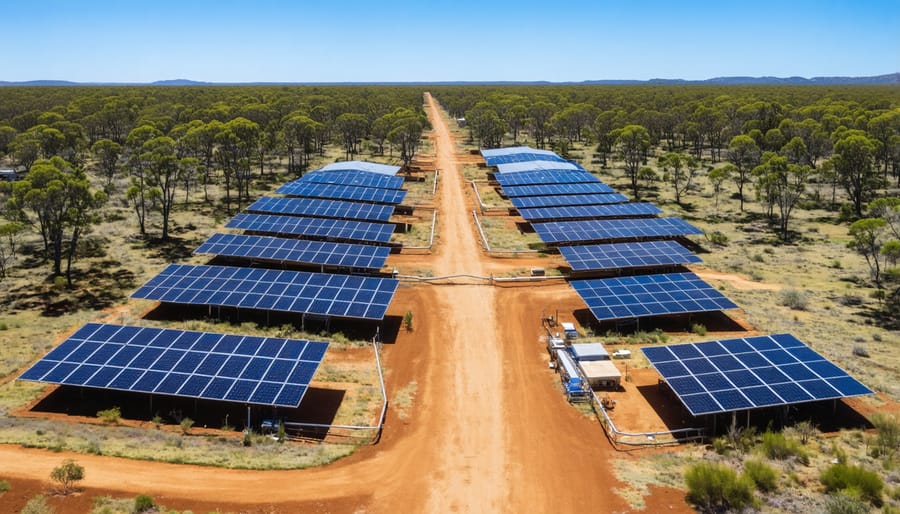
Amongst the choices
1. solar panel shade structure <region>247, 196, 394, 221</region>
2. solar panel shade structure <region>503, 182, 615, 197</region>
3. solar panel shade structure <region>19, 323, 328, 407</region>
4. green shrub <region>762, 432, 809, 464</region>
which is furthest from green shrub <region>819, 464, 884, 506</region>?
solar panel shade structure <region>503, 182, 615, 197</region>

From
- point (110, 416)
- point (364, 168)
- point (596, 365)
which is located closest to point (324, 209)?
point (364, 168)

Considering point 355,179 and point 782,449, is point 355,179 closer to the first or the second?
point 355,179

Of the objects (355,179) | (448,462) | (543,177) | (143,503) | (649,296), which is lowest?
(448,462)

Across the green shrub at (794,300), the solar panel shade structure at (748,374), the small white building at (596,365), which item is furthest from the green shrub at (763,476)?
the green shrub at (794,300)

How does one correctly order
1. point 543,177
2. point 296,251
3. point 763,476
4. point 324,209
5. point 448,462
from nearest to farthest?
point 763,476, point 448,462, point 296,251, point 324,209, point 543,177

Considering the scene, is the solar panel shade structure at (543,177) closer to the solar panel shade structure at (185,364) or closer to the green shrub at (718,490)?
the solar panel shade structure at (185,364)

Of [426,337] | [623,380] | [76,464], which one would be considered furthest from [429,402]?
[76,464]
